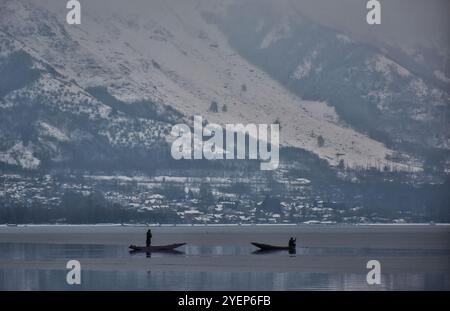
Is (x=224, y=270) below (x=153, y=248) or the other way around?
below

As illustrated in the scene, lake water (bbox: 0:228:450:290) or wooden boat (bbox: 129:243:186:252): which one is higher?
wooden boat (bbox: 129:243:186:252)

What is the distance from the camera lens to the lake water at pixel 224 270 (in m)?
66.2

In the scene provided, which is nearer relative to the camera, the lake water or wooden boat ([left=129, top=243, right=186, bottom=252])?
the lake water

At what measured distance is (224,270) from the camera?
80.8m

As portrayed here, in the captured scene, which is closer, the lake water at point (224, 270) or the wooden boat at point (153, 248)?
the lake water at point (224, 270)

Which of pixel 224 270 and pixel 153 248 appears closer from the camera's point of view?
pixel 224 270

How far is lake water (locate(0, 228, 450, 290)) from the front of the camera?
6619cm

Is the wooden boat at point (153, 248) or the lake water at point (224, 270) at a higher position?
the wooden boat at point (153, 248)
